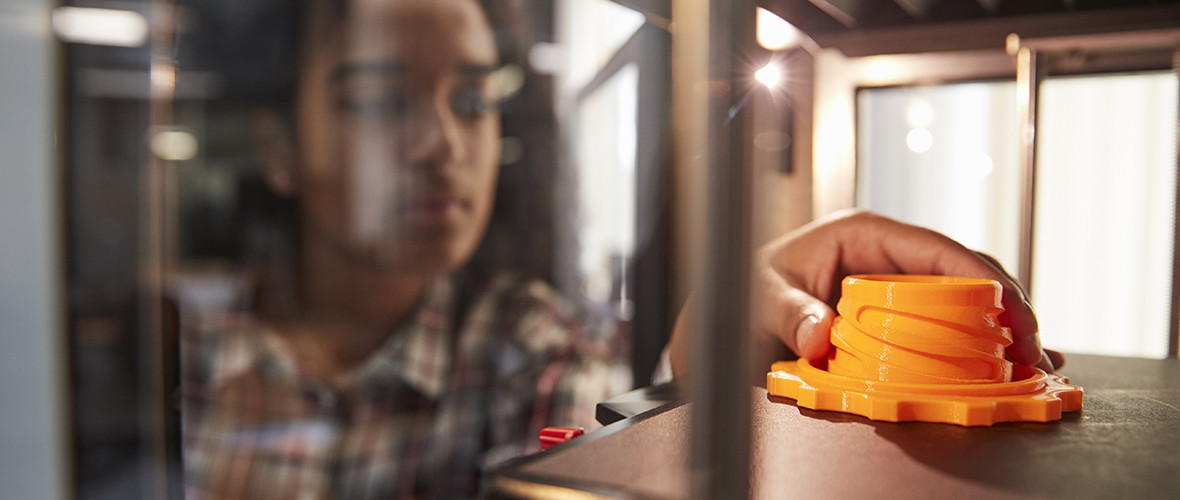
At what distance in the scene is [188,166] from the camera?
1.45m

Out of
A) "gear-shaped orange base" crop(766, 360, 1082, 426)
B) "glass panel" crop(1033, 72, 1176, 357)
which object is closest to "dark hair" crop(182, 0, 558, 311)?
"gear-shaped orange base" crop(766, 360, 1082, 426)

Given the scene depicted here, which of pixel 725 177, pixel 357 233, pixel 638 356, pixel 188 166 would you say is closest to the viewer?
pixel 725 177

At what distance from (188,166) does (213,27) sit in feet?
0.99

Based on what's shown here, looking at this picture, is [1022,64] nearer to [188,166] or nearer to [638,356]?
[638,356]

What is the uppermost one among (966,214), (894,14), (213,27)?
(213,27)

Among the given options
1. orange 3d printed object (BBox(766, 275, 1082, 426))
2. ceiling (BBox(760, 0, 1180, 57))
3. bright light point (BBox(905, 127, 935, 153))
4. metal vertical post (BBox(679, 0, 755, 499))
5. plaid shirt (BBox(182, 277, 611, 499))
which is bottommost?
plaid shirt (BBox(182, 277, 611, 499))

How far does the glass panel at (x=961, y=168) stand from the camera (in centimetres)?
194

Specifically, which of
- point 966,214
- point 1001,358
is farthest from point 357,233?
point 966,214

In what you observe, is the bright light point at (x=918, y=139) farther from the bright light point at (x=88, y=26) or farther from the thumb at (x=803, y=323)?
the bright light point at (x=88, y=26)

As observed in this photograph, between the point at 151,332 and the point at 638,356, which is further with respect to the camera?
the point at 638,356

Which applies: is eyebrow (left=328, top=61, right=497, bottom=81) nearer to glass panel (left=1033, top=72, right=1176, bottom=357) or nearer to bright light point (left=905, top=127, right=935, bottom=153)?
bright light point (left=905, top=127, right=935, bottom=153)

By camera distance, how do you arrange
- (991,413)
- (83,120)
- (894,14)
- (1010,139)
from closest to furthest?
(991,413) < (894,14) < (83,120) < (1010,139)

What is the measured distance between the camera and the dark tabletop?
224 mm

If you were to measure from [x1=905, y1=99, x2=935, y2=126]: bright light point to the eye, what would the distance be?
1.10 meters
